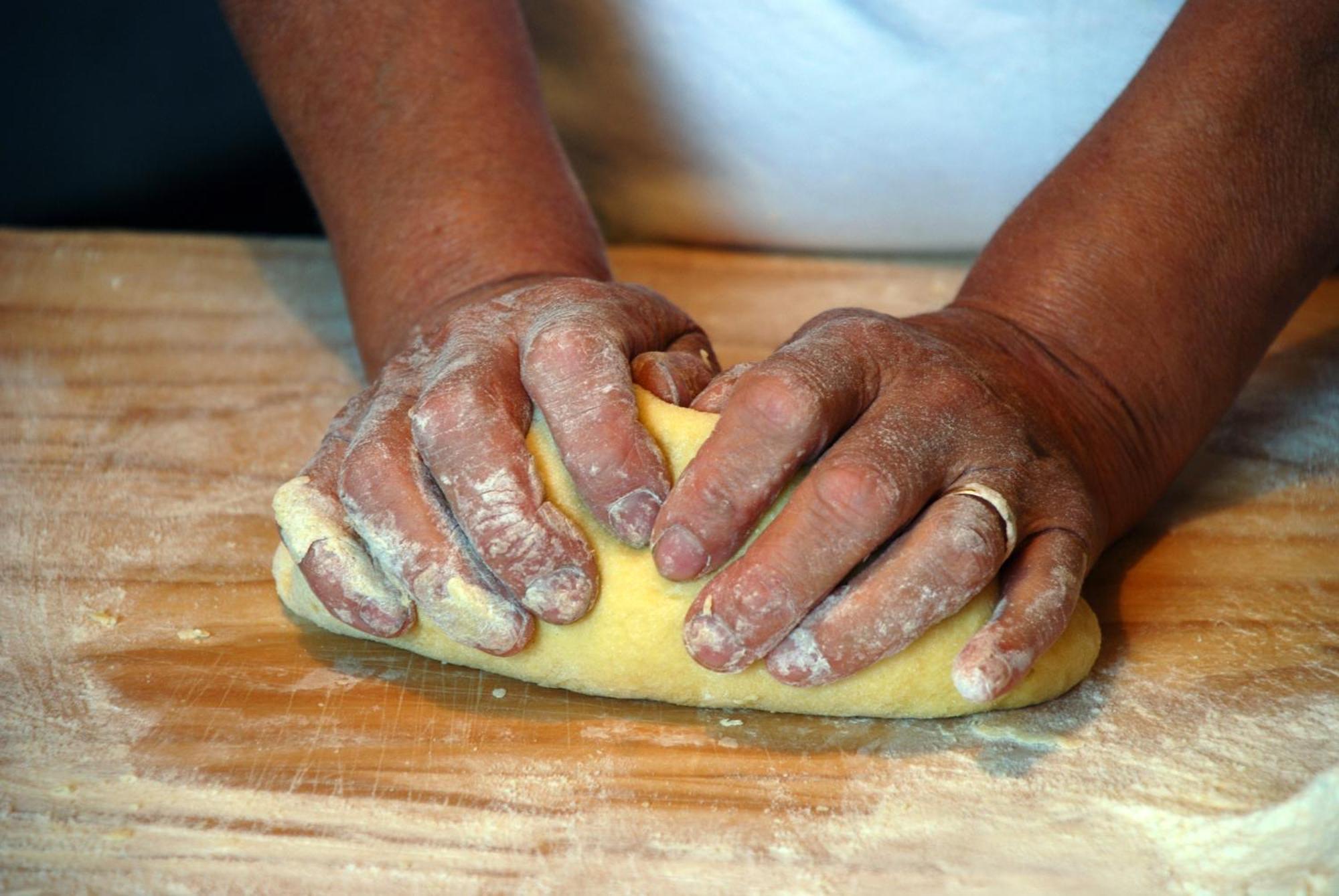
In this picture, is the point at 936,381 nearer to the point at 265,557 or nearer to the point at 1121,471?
the point at 1121,471

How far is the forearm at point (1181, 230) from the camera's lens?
1.44 m

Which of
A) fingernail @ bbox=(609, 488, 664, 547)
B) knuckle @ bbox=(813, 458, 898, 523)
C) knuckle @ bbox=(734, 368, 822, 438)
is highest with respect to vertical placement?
knuckle @ bbox=(734, 368, 822, 438)

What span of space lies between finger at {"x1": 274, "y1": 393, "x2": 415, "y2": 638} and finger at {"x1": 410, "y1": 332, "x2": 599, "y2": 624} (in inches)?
4.8

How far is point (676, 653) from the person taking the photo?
122cm

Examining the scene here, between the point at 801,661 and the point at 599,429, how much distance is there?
30 centimetres

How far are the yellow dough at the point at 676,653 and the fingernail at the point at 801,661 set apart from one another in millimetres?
47

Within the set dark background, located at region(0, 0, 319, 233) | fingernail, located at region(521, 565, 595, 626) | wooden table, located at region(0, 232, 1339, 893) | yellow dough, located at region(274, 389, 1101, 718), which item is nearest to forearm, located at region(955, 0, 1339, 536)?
wooden table, located at region(0, 232, 1339, 893)

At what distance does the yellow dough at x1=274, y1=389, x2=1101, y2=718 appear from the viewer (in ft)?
3.97

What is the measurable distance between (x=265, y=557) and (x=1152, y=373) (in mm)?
1125

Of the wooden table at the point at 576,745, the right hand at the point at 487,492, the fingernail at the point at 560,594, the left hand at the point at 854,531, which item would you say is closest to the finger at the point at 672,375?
the right hand at the point at 487,492

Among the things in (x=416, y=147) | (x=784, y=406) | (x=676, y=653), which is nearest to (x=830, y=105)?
(x=416, y=147)

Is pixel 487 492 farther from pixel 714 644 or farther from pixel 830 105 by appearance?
pixel 830 105

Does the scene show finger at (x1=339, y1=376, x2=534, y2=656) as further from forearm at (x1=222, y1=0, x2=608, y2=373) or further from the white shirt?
the white shirt

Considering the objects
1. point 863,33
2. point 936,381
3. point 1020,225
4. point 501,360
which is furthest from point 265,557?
point 863,33
